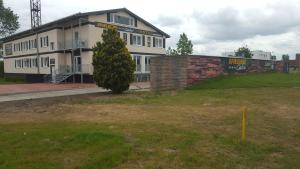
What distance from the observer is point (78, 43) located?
3612 cm

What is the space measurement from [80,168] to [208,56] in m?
20.9

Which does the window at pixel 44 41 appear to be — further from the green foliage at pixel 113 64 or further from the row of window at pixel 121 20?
the green foliage at pixel 113 64

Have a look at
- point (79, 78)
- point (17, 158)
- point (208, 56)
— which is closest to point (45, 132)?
point (17, 158)

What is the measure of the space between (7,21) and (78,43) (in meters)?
37.2

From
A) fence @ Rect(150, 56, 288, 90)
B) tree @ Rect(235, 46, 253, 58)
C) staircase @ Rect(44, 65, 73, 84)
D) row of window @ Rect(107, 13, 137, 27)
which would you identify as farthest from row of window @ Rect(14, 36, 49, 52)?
tree @ Rect(235, 46, 253, 58)

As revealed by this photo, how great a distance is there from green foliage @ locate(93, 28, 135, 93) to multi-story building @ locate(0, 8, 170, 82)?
41.9ft

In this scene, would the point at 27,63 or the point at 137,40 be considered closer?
the point at 137,40

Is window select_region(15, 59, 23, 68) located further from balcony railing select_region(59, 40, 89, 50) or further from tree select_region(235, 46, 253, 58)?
tree select_region(235, 46, 253, 58)

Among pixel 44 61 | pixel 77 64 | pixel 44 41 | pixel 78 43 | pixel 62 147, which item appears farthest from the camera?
pixel 44 61

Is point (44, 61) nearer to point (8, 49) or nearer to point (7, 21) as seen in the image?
point (8, 49)

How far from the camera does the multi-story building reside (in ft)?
117

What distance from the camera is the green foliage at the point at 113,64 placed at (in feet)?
72.0

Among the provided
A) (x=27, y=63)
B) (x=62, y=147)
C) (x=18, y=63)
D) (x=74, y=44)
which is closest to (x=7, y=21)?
(x=18, y=63)

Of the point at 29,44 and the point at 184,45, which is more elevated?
the point at 184,45
